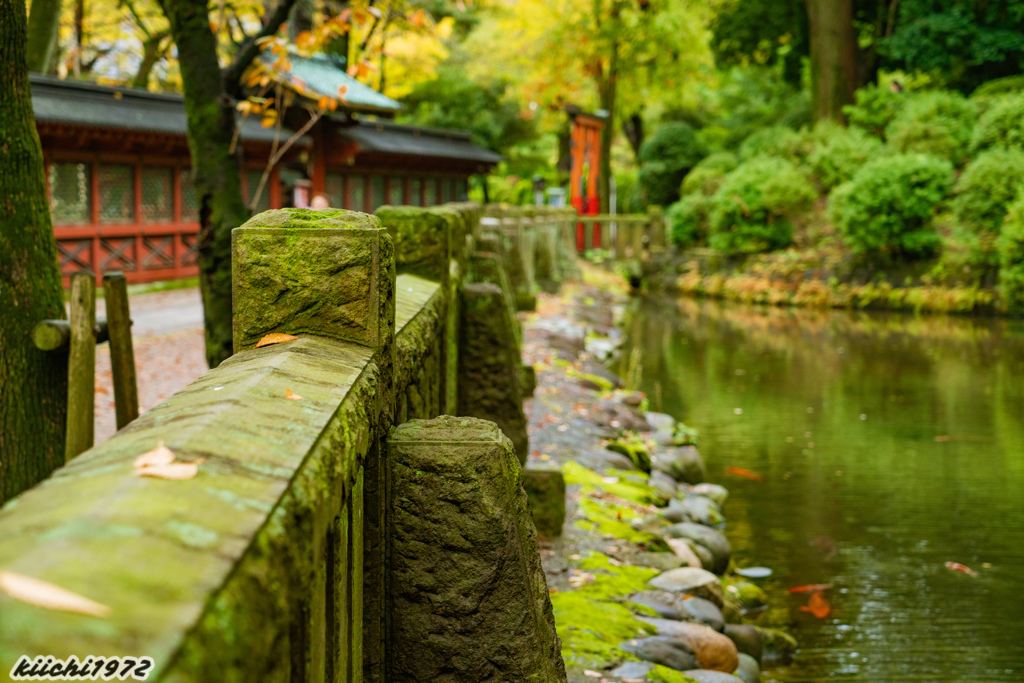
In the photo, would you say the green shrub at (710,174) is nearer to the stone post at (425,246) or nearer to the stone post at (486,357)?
the stone post at (486,357)

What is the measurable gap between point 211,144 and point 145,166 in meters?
13.0

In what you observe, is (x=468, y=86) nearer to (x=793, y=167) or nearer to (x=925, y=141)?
(x=793, y=167)

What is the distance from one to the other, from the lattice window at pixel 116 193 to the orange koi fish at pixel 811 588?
14.3 m

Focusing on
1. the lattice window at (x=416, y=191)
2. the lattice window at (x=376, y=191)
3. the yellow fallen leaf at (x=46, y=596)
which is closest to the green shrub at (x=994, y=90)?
the lattice window at (x=416, y=191)

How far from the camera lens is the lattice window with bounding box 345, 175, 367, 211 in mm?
23547

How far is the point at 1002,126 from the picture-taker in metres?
22.3

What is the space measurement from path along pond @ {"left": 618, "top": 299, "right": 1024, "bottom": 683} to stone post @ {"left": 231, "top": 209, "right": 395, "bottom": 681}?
13.1 feet

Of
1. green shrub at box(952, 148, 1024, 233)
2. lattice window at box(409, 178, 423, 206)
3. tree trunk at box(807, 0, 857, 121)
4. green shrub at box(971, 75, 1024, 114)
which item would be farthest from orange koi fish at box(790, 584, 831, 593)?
tree trunk at box(807, 0, 857, 121)

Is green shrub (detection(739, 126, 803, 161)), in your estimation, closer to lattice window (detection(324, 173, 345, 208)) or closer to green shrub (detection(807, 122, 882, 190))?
green shrub (detection(807, 122, 882, 190))

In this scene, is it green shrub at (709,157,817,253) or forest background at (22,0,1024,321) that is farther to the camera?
green shrub at (709,157,817,253)

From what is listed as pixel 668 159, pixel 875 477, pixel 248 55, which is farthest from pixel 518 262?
pixel 668 159

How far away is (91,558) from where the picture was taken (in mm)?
1148

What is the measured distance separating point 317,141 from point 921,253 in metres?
13.4

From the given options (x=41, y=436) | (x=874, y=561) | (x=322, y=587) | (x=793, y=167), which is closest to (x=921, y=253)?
(x=793, y=167)
